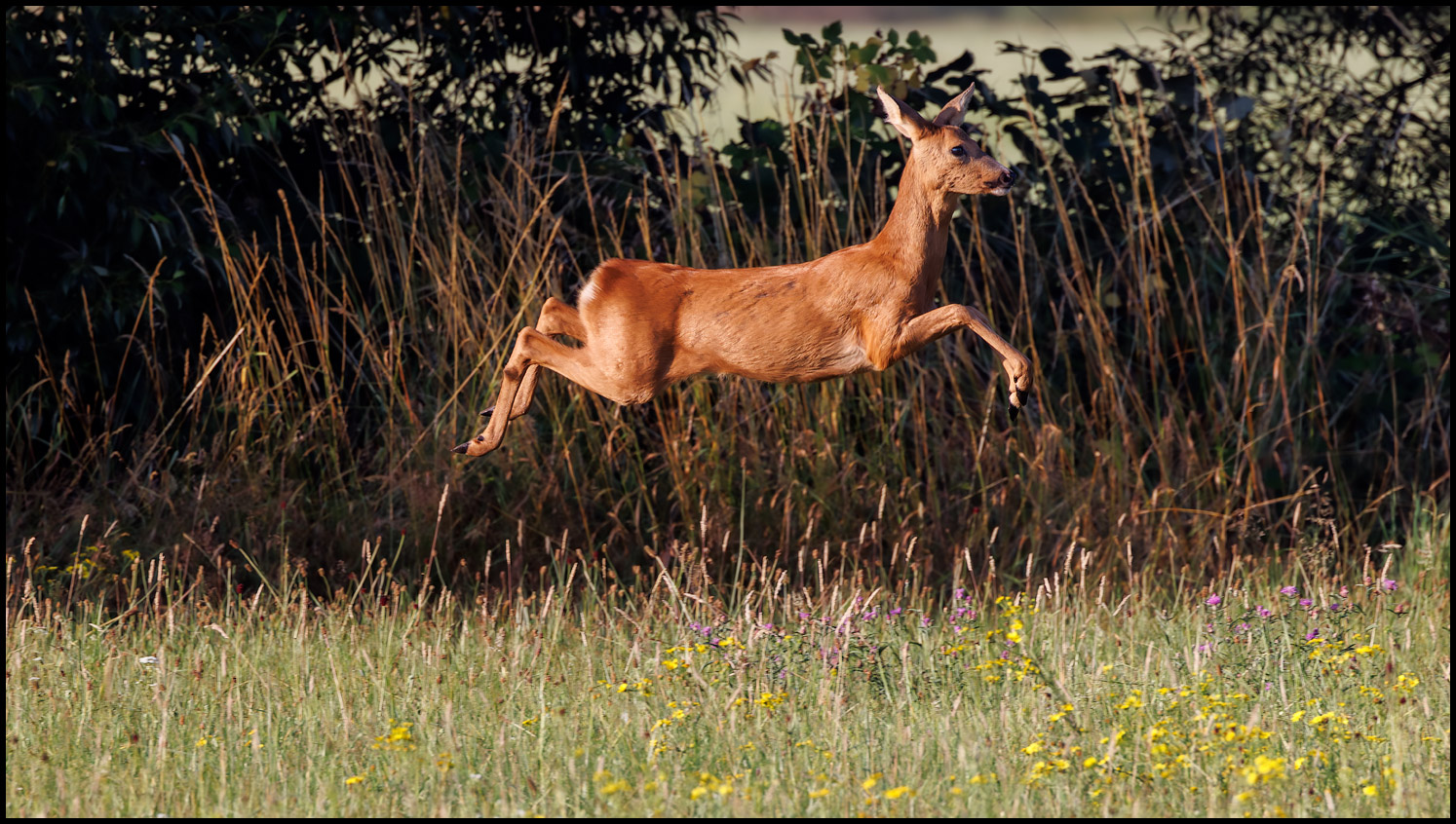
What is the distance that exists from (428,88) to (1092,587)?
3386mm

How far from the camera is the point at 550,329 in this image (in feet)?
7.79

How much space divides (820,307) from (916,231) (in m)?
0.19

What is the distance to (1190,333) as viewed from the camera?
5.88 m

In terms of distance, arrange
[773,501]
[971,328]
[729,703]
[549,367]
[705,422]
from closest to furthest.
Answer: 1. [971,328]
2. [549,367]
3. [729,703]
4. [705,422]
5. [773,501]

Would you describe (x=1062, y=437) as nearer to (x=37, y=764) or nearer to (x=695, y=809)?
(x=695, y=809)

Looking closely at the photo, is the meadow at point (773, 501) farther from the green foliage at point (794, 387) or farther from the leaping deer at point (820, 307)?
A: the leaping deer at point (820, 307)

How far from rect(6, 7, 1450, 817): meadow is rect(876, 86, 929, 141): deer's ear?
1531 mm

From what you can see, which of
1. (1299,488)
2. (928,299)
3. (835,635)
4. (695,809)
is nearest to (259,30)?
(835,635)

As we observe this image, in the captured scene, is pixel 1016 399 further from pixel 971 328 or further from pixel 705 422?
pixel 705 422

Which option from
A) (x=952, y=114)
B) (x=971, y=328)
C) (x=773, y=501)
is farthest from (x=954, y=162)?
(x=773, y=501)

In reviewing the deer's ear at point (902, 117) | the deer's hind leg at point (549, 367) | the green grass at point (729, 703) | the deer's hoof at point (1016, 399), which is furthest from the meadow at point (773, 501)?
the deer's ear at point (902, 117)

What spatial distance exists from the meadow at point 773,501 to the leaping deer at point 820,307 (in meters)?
1.17

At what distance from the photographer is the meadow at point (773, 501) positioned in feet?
11.7

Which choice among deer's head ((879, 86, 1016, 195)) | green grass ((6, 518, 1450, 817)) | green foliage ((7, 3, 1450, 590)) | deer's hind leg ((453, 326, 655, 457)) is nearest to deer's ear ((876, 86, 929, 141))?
deer's head ((879, 86, 1016, 195))
